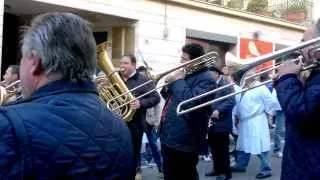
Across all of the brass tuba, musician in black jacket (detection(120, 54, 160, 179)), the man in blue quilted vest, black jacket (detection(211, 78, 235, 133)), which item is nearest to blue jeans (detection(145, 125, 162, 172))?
black jacket (detection(211, 78, 235, 133))

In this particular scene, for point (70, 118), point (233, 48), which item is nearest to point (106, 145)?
point (70, 118)

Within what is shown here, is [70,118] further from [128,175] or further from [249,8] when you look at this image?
[249,8]

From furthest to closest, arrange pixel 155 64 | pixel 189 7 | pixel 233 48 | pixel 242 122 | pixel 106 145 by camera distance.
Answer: pixel 233 48, pixel 189 7, pixel 155 64, pixel 242 122, pixel 106 145

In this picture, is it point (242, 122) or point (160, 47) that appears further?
point (160, 47)

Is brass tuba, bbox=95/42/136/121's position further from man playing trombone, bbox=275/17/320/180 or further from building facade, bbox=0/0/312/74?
building facade, bbox=0/0/312/74

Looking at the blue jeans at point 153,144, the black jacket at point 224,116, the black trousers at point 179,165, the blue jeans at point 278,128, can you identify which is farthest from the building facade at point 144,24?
the black trousers at point 179,165

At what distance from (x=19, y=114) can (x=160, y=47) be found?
12238 mm

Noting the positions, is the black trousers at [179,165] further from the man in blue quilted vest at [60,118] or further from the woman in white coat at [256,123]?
the man in blue quilted vest at [60,118]

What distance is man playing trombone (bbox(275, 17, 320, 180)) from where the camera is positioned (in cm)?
303

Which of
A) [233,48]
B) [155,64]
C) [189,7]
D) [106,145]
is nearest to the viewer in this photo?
[106,145]

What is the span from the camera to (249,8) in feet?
56.6

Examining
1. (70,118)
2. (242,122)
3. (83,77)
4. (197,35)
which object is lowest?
(242,122)

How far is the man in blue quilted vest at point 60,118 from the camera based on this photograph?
64.0 inches

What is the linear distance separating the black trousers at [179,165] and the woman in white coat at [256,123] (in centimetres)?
307
